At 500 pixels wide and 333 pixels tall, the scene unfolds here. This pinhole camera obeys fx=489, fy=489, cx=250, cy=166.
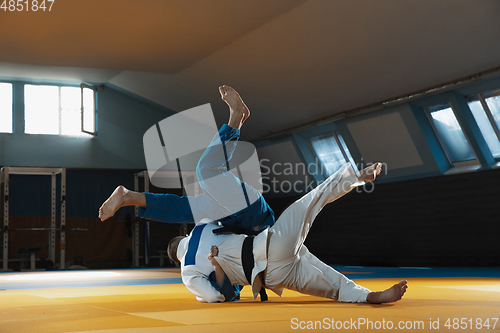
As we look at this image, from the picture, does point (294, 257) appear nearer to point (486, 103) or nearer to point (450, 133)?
point (486, 103)

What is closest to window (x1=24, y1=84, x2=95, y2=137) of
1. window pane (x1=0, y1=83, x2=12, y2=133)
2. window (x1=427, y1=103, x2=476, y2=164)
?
window pane (x1=0, y1=83, x2=12, y2=133)

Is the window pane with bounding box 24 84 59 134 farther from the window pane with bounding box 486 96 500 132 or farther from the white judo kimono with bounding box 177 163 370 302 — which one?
the white judo kimono with bounding box 177 163 370 302

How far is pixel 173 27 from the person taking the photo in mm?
6777

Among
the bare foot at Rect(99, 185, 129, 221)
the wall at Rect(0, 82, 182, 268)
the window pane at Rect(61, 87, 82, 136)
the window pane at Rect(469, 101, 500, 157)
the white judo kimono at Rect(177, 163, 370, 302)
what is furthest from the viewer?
the window pane at Rect(61, 87, 82, 136)

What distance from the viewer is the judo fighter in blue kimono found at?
2.55 meters

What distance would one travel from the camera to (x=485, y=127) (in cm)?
757

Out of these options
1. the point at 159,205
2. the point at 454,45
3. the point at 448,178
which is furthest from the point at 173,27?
the point at 448,178

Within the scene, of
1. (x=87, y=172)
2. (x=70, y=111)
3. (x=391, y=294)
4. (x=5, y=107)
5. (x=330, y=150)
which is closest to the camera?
(x=391, y=294)

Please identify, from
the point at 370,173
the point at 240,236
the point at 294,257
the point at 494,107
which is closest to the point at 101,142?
the point at 494,107

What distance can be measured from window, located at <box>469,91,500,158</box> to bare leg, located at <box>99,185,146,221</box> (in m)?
6.05

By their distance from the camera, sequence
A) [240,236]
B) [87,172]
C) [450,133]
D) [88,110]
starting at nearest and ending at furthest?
[240,236] < [450,133] < [88,110] < [87,172]

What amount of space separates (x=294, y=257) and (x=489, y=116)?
591 cm

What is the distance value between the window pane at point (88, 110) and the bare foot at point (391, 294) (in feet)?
27.5

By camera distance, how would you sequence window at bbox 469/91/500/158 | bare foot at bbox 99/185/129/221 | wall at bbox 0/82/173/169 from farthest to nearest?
wall at bbox 0/82/173/169, window at bbox 469/91/500/158, bare foot at bbox 99/185/129/221
